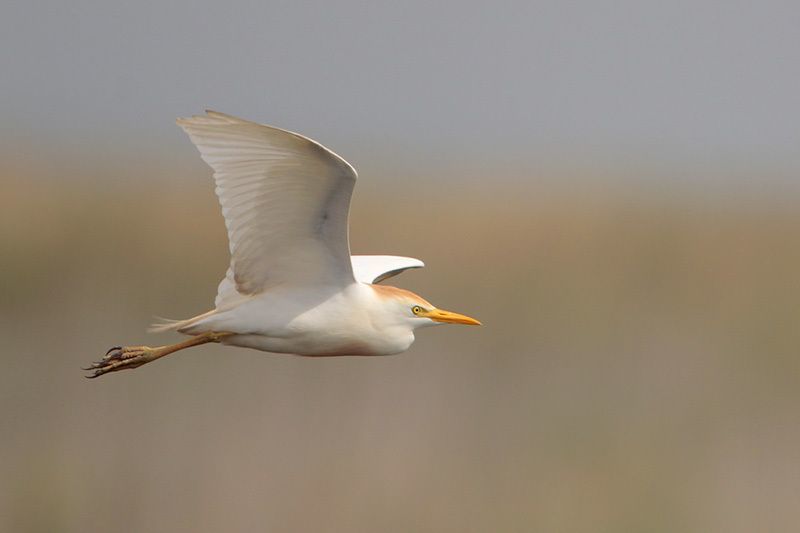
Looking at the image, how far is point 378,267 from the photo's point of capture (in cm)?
671

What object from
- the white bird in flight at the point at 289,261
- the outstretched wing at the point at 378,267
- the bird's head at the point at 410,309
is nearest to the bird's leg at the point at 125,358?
the white bird in flight at the point at 289,261

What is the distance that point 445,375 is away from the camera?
11.0 m

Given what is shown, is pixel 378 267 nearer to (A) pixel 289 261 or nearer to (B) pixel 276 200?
(A) pixel 289 261

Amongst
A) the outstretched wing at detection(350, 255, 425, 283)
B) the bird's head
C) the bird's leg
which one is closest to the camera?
the bird's head

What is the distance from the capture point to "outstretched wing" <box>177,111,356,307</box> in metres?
5.34

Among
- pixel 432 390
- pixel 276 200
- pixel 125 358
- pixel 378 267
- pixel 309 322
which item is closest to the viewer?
pixel 276 200

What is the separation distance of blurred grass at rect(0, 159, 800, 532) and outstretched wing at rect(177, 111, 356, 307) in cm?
337

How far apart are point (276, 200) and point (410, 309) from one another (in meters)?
0.71

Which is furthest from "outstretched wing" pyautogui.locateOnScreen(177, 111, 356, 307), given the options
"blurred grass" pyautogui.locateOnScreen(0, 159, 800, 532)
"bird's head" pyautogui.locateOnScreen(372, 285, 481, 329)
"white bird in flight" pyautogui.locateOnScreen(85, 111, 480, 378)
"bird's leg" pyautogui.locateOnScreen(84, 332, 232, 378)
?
"blurred grass" pyautogui.locateOnScreen(0, 159, 800, 532)

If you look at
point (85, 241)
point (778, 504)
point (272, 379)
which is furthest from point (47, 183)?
point (778, 504)

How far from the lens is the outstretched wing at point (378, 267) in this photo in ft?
21.6

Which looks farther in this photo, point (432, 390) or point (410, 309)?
point (432, 390)

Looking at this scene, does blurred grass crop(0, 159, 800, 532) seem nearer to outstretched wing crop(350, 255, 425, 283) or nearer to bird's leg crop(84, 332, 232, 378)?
outstretched wing crop(350, 255, 425, 283)

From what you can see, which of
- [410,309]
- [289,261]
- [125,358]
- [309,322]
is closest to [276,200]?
[289,261]
